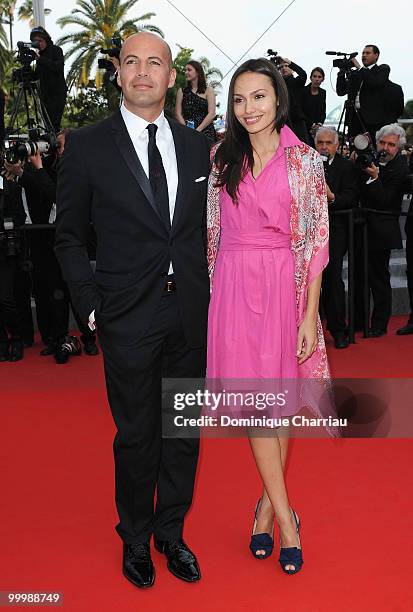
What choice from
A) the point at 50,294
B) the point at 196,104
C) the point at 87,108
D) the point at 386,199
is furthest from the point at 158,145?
the point at 87,108

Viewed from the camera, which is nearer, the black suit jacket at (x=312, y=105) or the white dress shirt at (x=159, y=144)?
the white dress shirt at (x=159, y=144)

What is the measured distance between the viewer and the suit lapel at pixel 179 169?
2.66m

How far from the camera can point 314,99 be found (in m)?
10.9

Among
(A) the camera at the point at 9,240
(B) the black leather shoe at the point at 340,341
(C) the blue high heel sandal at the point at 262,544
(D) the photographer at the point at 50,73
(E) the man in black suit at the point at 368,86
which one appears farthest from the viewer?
(E) the man in black suit at the point at 368,86

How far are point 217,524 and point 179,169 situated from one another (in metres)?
1.38

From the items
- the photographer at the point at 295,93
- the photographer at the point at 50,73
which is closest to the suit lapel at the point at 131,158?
the photographer at the point at 50,73

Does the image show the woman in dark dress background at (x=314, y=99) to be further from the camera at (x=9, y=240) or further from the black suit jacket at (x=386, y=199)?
the camera at (x=9, y=240)

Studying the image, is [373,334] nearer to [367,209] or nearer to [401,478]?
[367,209]

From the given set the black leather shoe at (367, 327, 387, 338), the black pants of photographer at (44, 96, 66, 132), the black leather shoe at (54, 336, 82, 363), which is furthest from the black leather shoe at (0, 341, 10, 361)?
the black pants of photographer at (44, 96, 66, 132)

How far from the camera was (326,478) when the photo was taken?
370 cm

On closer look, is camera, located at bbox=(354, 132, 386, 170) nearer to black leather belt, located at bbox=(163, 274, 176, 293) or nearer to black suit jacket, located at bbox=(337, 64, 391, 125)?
black suit jacket, located at bbox=(337, 64, 391, 125)

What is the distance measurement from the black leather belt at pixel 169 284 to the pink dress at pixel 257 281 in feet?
0.60

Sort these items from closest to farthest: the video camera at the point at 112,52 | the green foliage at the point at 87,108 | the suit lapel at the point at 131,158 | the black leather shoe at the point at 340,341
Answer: the suit lapel at the point at 131,158
the black leather shoe at the point at 340,341
the video camera at the point at 112,52
the green foliage at the point at 87,108

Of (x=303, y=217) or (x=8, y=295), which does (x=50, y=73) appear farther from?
(x=303, y=217)
